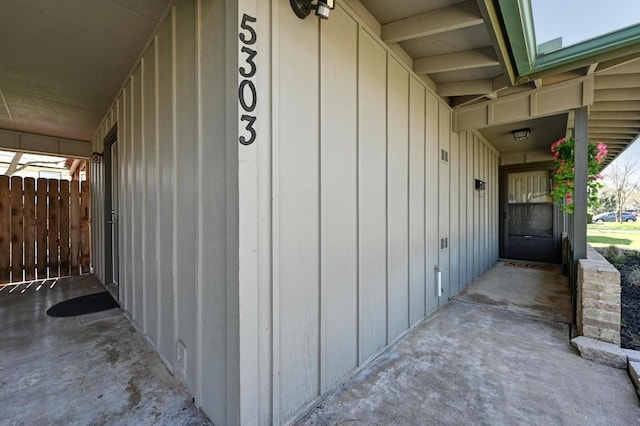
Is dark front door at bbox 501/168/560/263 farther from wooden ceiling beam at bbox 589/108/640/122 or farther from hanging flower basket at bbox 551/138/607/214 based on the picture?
hanging flower basket at bbox 551/138/607/214

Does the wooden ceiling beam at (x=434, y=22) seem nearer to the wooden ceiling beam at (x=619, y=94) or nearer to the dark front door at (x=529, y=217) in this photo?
the wooden ceiling beam at (x=619, y=94)

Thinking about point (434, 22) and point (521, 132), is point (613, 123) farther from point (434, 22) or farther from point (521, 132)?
point (434, 22)

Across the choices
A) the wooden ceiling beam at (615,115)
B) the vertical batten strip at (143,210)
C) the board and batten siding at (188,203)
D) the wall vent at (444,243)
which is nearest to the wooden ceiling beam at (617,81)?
the wooden ceiling beam at (615,115)

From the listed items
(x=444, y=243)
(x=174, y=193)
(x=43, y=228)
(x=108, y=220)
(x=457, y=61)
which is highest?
(x=457, y=61)

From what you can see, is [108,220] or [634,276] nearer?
[108,220]

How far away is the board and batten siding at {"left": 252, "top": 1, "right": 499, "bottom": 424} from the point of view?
1.61m

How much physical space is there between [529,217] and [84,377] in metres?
8.36

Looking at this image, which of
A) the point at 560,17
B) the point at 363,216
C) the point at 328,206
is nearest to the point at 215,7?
the point at 328,206

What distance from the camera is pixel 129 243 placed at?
314 centimetres

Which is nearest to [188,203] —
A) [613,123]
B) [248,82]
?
[248,82]

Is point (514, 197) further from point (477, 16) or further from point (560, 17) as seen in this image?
point (477, 16)

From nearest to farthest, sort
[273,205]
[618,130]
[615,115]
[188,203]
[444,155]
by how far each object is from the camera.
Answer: [273,205] → [188,203] → [444,155] → [615,115] → [618,130]

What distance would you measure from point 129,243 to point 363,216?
266 cm

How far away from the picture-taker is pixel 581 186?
3.14 m
